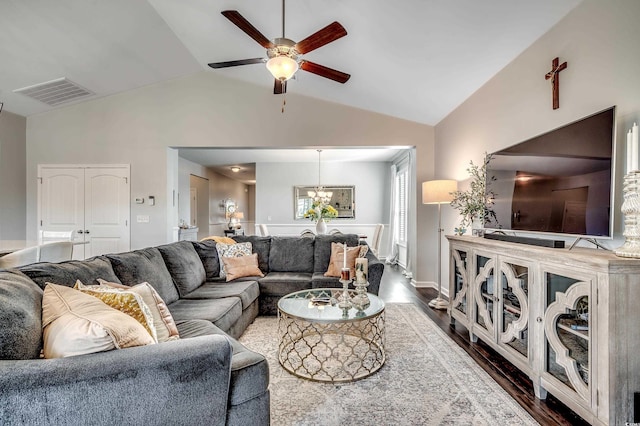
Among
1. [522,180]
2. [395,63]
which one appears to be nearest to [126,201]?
[395,63]

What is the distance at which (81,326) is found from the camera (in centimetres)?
115

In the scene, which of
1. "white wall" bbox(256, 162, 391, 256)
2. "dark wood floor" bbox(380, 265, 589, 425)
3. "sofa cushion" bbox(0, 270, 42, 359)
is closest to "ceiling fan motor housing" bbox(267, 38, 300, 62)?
"sofa cushion" bbox(0, 270, 42, 359)

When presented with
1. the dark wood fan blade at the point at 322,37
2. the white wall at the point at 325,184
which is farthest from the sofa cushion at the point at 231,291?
the white wall at the point at 325,184

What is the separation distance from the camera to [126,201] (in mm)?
5008

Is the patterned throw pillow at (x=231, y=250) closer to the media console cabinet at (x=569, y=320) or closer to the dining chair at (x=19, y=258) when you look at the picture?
the dining chair at (x=19, y=258)

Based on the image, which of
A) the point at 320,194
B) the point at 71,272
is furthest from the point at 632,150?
the point at 320,194

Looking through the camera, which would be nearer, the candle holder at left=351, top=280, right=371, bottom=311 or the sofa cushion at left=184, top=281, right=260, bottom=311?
the candle holder at left=351, top=280, right=371, bottom=311

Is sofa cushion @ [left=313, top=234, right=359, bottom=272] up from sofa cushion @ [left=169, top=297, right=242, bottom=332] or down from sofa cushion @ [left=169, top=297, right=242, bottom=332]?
up

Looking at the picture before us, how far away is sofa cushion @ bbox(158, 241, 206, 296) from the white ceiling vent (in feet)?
10.3

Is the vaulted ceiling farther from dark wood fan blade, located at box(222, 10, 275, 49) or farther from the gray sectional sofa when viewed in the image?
the gray sectional sofa

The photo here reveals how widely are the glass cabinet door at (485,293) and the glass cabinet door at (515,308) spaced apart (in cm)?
10

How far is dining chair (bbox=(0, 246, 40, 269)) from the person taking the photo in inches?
106

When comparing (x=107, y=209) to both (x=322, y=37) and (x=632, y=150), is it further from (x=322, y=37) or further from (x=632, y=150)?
(x=632, y=150)

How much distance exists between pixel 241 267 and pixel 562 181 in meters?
3.15
